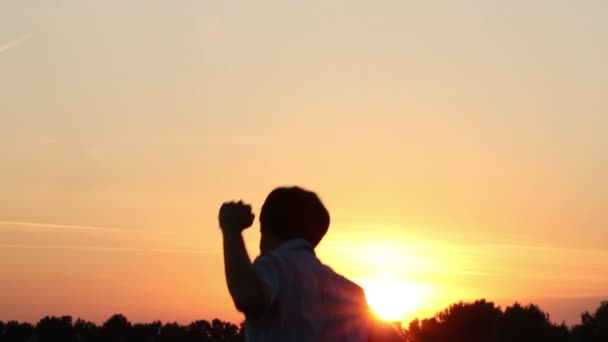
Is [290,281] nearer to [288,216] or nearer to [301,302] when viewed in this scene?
[301,302]

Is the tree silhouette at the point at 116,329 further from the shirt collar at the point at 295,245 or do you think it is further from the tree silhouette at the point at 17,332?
the shirt collar at the point at 295,245

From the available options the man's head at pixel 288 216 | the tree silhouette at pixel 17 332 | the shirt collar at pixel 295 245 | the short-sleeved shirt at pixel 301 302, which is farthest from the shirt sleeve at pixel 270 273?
the tree silhouette at pixel 17 332

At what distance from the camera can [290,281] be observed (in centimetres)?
590

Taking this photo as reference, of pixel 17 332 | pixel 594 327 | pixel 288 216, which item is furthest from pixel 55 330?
pixel 288 216

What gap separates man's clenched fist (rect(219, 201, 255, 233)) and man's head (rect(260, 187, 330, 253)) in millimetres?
365

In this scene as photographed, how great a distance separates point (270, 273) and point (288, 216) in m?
0.42

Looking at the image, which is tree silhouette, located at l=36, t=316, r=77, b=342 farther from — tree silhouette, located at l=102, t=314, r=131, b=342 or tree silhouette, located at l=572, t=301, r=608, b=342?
tree silhouette, located at l=572, t=301, r=608, b=342

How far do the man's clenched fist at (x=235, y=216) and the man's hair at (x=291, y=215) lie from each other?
36 centimetres

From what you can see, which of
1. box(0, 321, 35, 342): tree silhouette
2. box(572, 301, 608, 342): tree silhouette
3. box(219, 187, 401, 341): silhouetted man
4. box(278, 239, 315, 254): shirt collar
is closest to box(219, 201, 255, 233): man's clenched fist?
box(219, 187, 401, 341): silhouetted man

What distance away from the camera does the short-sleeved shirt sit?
586 centimetres

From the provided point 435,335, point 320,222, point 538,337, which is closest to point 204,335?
point 435,335

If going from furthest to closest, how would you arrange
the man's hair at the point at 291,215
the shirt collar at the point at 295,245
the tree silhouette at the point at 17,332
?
the tree silhouette at the point at 17,332, the man's hair at the point at 291,215, the shirt collar at the point at 295,245

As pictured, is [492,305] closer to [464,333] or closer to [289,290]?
[464,333]

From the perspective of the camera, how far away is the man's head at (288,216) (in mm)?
6164
